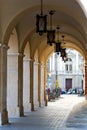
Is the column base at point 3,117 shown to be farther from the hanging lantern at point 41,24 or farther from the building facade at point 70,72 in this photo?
the building facade at point 70,72

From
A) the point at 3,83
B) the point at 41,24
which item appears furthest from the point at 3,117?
the point at 41,24

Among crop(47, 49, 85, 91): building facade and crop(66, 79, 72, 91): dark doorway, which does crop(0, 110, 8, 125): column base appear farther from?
crop(66, 79, 72, 91): dark doorway

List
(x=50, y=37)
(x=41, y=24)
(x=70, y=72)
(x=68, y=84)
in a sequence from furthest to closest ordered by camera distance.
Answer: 1. (x=70, y=72)
2. (x=68, y=84)
3. (x=50, y=37)
4. (x=41, y=24)

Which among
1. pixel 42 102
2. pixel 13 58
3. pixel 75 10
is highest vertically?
pixel 75 10

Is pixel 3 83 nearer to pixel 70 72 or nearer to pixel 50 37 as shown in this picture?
pixel 50 37

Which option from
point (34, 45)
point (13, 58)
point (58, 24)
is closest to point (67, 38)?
point (34, 45)

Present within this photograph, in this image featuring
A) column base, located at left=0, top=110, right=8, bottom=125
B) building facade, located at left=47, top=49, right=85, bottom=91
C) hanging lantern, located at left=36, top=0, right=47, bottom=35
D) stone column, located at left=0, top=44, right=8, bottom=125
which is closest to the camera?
hanging lantern, located at left=36, top=0, right=47, bottom=35

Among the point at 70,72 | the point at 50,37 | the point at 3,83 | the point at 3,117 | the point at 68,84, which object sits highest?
the point at 70,72

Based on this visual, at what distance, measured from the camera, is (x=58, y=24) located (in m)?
24.5

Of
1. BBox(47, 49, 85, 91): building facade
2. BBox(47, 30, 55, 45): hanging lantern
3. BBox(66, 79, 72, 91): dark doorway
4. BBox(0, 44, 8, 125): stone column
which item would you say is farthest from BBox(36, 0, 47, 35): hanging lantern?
BBox(66, 79, 72, 91): dark doorway

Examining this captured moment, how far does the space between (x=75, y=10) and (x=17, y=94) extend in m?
6.14

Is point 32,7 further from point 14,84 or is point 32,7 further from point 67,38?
point 67,38

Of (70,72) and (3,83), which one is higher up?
(70,72)

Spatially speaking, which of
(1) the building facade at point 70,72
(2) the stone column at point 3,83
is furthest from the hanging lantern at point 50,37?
(1) the building facade at point 70,72
